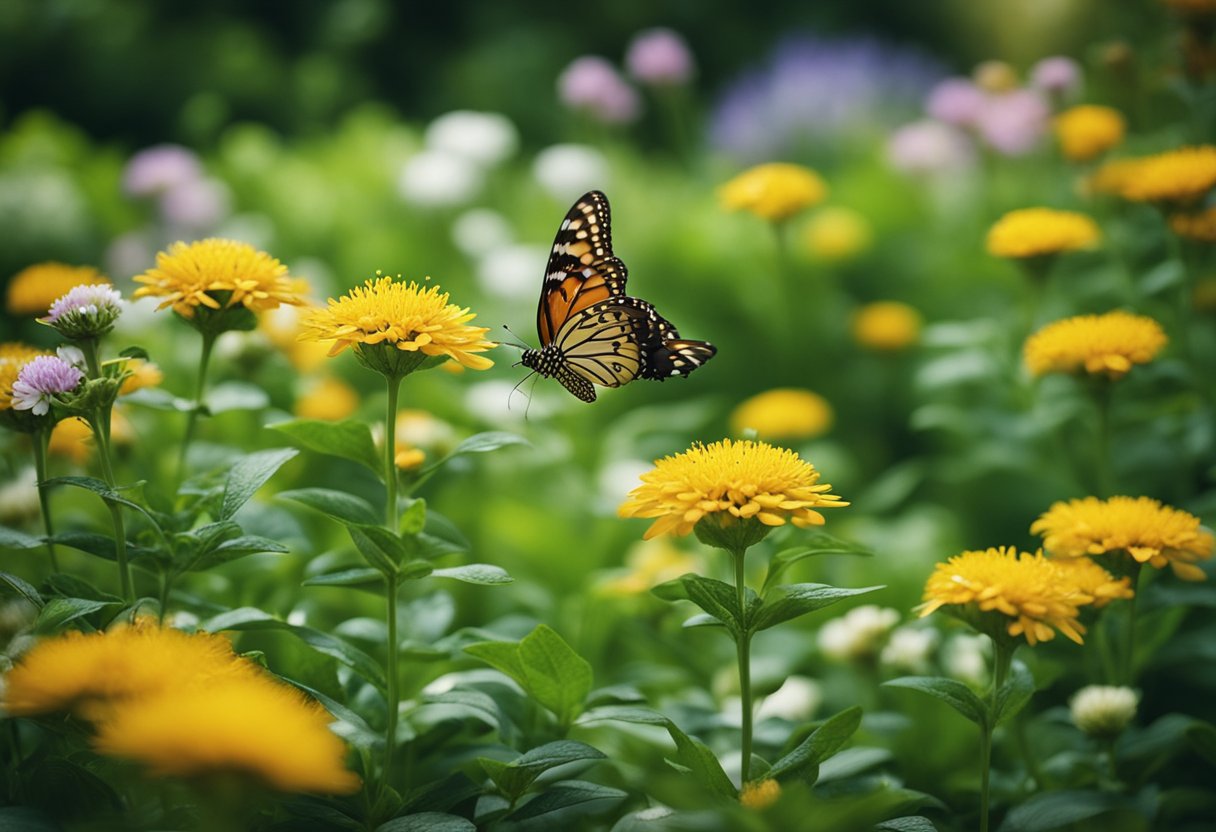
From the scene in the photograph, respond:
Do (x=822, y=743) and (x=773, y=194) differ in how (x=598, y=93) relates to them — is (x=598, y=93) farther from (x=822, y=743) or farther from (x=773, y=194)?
(x=822, y=743)

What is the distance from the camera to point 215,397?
3.74 feet

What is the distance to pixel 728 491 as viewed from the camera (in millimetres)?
786

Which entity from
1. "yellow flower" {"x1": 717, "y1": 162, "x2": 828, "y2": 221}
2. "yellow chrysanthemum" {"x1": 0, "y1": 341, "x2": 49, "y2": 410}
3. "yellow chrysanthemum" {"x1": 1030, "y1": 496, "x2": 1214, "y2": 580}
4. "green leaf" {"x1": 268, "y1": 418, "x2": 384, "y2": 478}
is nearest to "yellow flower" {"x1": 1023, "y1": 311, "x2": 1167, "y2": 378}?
"yellow chrysanthemum" {"x1": 1030, "y1": 496, "x2": 1214, "y2": 580}

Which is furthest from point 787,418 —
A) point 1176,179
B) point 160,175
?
point 160,175

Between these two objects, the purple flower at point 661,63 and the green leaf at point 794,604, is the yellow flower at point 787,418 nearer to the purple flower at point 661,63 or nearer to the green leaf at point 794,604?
the green leaf at point 794,604

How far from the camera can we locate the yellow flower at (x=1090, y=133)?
1558 mm

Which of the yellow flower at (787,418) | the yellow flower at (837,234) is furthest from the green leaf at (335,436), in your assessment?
the yellow flower at (837,234)

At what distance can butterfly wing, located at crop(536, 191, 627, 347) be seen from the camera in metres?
1.16

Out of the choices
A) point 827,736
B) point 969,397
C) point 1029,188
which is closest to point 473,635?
point 827,736

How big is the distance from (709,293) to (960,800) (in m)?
1.21

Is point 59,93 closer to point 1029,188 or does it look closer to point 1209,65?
point 1029,188

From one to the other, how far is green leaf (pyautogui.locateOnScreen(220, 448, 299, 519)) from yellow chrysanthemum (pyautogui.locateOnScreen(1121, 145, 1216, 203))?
101 cm

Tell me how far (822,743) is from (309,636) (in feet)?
1.35

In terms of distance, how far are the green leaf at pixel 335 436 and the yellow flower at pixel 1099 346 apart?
680 mm
